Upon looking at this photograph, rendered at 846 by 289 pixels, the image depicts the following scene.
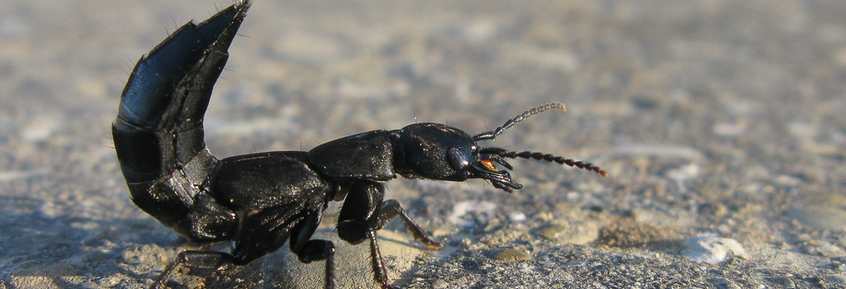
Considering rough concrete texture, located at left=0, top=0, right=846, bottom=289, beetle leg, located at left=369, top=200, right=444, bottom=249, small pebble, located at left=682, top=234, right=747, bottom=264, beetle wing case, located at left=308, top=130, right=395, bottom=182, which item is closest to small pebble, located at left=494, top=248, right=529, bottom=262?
rough concrete texture, located at left=0, top=0, right=846, bottom=289

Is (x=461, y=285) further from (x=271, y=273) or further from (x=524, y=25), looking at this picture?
(x=524, y=25)

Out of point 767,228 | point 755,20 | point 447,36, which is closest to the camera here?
point 767,228

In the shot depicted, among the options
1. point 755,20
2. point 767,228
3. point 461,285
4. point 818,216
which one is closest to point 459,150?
point 461,285

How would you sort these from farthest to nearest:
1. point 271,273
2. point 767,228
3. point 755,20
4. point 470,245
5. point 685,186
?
point 755,20, point 685,186, point 767,228, point 470,245, point 271,273

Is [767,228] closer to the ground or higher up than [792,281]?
higher up

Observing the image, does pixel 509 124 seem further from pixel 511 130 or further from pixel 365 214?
pixel 511 130

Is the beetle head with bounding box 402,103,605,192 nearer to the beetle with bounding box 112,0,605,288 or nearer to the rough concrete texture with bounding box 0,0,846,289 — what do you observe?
the beetle with bounding box 112,0,605,288

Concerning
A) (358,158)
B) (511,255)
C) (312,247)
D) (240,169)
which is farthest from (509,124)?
(240,169)

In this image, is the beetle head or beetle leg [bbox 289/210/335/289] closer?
beetle leg [bbox 289/210/335/289]
